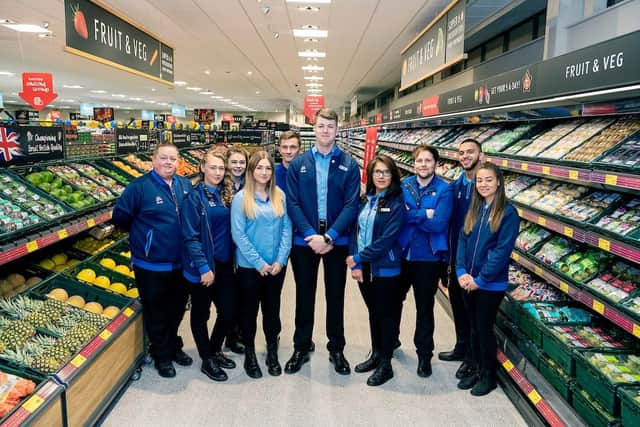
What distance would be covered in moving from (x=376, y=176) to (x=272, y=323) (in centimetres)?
131

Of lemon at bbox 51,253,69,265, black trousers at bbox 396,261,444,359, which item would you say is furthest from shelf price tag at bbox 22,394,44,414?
black trousers at bbox 396,261,444,359

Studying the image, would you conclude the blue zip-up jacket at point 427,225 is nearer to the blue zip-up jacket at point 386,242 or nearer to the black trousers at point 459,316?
the blue zip-up jacket at point 386,242

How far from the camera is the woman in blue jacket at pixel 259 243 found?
303cm

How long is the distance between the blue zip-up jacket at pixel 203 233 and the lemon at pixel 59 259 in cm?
124

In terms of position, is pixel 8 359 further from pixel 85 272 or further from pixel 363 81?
pixel 363 81

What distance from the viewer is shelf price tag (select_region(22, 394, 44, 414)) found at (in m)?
2.04

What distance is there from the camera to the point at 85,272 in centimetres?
342

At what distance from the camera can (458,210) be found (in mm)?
3443

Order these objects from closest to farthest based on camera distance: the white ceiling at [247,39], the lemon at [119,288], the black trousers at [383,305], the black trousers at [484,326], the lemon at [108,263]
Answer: the black trousers at [484,326], the black trousers at [383,305], the lemon at [119,288], the lemon at [108,263], the white ceiling at [247,39]

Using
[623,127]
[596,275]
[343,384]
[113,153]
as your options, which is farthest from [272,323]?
[113,153]

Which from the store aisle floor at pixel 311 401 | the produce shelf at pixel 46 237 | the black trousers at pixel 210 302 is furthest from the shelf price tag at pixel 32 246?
the store aisle floor at pixel 311 401

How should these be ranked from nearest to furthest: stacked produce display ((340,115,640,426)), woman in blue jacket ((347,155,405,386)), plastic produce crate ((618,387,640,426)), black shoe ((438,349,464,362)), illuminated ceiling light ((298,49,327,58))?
plastic produce crate ((618,387,640,426)) → stacked produce display ((340,115,640,426)) → woman in blue jacket ((347,155,405,386)) → black shoe ((438,349,464,362)) → illuminated ceiling light ((298,49,327,58))

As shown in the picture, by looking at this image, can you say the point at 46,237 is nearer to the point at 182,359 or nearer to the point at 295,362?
the point at 182,359

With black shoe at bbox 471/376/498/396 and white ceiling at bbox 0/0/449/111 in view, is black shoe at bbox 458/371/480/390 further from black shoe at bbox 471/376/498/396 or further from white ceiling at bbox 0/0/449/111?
white ceiling at bbox 0/0/449/111
